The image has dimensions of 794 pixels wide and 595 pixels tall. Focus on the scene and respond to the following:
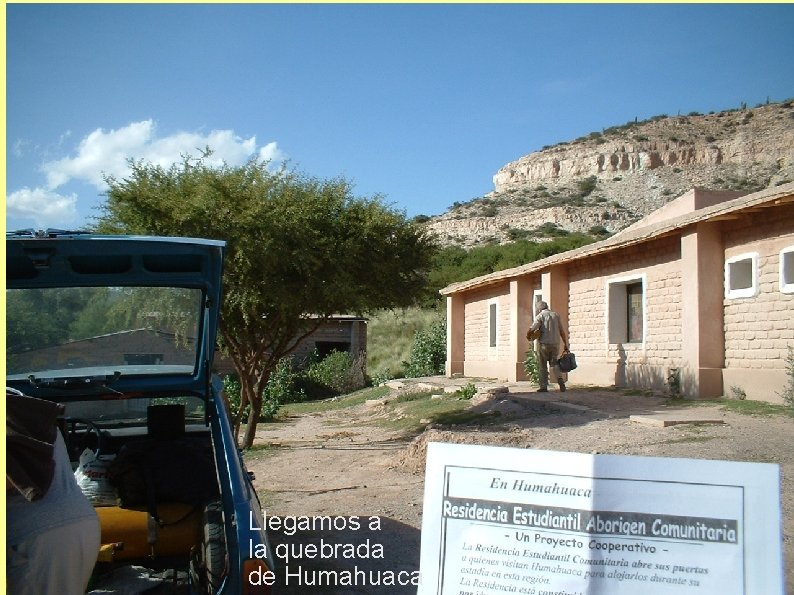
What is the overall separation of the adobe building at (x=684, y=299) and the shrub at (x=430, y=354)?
309 inches

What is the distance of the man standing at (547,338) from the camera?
1458 centimetres

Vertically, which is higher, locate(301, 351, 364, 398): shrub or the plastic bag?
the plastic bag

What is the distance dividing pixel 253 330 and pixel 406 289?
304 cm

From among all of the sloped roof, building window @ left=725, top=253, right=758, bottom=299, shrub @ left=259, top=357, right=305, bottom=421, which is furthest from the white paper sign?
shrub @ left=259, top=357, right=305, bottom=421

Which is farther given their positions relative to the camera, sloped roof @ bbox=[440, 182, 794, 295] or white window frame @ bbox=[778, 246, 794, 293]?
white window frame @ bbox=[778, 246, 794, 293]

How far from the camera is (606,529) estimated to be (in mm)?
2693

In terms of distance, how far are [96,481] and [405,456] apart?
6171 mm

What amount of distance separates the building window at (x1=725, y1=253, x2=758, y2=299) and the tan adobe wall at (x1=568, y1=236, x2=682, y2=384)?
121 centimetres

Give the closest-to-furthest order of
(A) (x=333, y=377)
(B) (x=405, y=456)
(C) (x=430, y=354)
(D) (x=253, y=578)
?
(D) (x=253, y=578), (B) (x=405, y=456), (A) (x=333, y=377), (C) (x=430, y=354)

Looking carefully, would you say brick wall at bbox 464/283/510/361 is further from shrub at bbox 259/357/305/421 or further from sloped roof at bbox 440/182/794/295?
shrub at bbox 259/357/305/421

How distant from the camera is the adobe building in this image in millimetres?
11383

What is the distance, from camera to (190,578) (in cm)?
379

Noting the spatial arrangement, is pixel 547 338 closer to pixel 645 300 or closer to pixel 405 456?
pixel 645 300

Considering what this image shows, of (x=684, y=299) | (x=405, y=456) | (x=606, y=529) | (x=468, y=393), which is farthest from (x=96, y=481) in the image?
(x=468, y=393)
